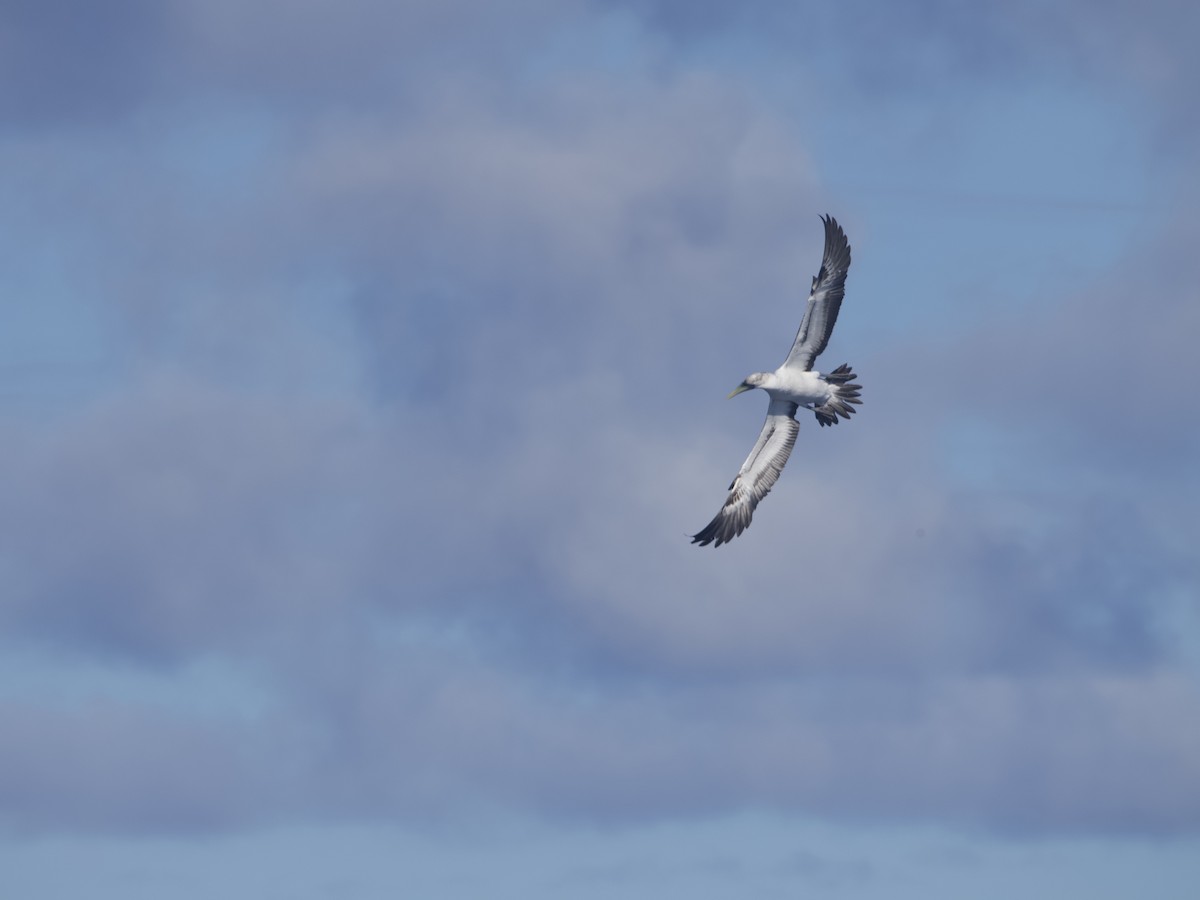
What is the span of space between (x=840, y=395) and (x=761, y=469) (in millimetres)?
4582

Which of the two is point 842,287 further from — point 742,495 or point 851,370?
point 742,495

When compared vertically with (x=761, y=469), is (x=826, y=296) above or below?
above

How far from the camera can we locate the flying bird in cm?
5941

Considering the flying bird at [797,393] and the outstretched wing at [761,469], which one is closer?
the flying bird at [797,393]

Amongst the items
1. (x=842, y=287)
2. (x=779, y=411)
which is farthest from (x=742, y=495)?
(x=842, y=287)

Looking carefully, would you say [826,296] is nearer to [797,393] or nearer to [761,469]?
[797,393]

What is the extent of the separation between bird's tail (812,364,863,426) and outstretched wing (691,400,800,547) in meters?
1.99

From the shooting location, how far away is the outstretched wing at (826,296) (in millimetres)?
59156

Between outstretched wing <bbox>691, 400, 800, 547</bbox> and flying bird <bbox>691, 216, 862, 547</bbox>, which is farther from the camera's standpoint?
outstretched wing <bbox>691, 400, 800, 547</bbox>

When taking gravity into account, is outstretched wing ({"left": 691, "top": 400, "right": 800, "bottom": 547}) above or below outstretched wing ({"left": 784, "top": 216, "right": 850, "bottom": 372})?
below

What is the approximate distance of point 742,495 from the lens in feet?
207

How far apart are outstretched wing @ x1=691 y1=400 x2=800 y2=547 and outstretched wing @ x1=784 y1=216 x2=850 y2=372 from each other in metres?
2.54

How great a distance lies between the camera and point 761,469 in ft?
208

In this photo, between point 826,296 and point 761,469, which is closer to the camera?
point 826,296
